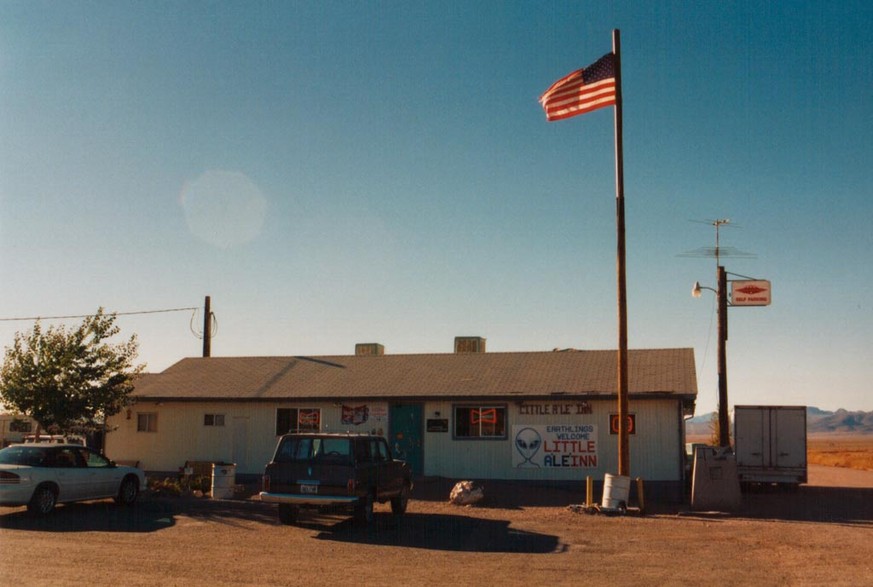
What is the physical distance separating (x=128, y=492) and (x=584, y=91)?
13786mm

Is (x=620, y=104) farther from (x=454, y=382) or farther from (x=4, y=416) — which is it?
(x=4, y=416)

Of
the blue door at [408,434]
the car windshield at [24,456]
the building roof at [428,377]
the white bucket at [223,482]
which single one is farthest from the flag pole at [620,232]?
the car windshield at [24,456]

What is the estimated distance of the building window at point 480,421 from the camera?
85.2ft

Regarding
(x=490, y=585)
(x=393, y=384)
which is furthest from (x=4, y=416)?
(x=490, y=585)

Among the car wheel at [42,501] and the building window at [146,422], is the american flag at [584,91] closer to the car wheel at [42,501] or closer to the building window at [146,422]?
the car wheel at [42,501]

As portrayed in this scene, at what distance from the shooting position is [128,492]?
19578 millimetres

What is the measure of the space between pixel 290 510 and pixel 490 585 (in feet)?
22.0

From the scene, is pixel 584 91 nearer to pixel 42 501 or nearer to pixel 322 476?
pixel 322 476

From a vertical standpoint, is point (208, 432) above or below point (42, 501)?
above

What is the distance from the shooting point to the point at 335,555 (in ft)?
42.7

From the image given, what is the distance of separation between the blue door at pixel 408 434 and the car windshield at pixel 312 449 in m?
10.8

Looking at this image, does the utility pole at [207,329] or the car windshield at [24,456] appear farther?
the utility pole at [207,329]

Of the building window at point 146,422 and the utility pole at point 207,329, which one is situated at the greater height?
the utility pole at point 207,329

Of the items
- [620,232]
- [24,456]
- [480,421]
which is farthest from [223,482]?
[620,232]
